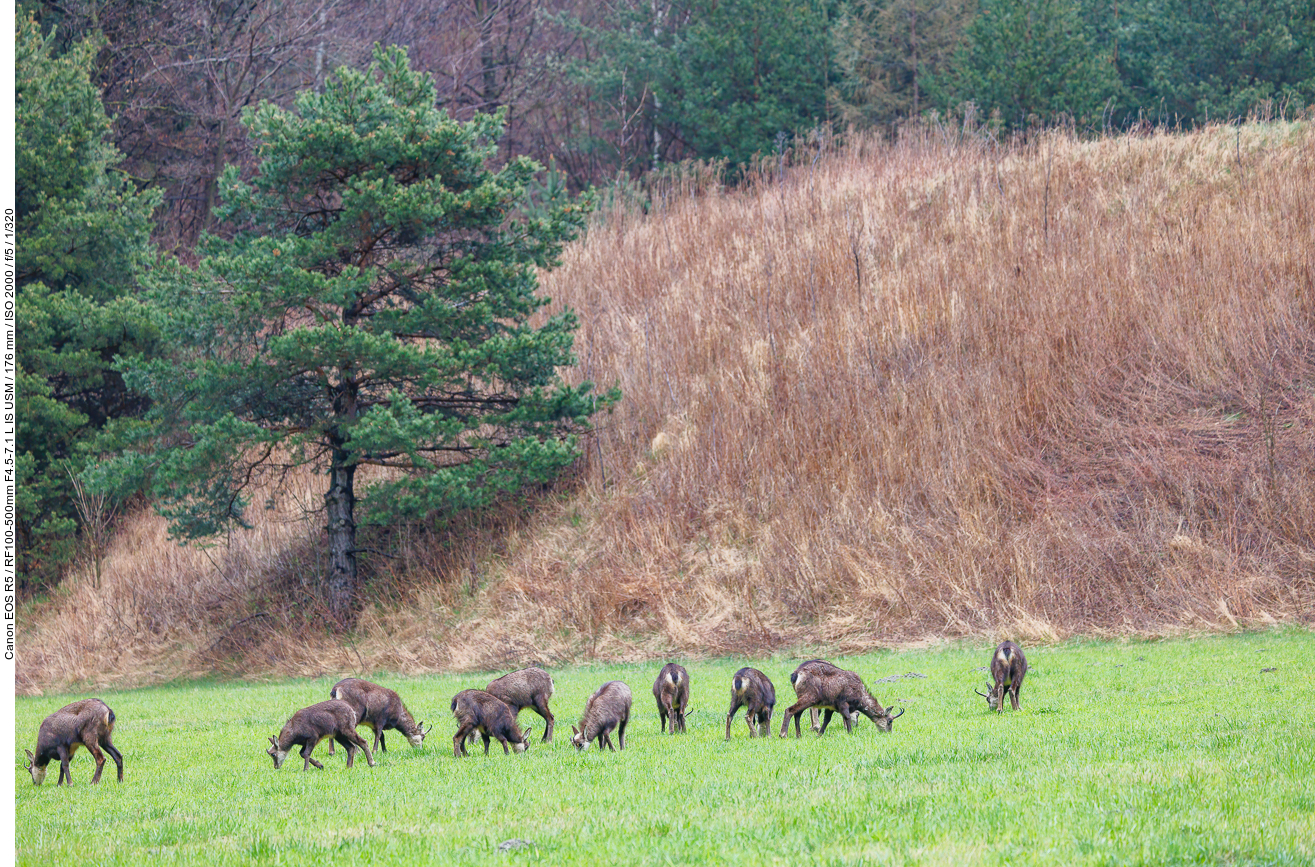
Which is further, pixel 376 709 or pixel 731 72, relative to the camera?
pixel 731 72

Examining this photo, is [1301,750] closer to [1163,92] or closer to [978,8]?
[1163,92]

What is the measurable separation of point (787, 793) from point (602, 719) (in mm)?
3159

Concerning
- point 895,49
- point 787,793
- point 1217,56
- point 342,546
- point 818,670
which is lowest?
point 787,793

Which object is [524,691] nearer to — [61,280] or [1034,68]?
[61,280]

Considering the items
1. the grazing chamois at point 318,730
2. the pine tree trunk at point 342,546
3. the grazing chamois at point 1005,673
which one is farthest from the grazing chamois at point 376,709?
the pine tree trunk at point 342,546

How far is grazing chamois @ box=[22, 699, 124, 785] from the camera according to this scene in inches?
380

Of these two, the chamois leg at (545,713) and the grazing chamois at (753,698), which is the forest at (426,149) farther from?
the grazing chamois at (753,698)

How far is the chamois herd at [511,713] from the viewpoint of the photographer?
980 centimetres

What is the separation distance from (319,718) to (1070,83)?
30003mm

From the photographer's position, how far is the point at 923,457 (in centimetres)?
2242

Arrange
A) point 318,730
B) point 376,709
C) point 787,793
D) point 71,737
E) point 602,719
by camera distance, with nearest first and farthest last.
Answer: point 787,793 → point 71,737 → point 318,730 → point 602,719 → point 376,709

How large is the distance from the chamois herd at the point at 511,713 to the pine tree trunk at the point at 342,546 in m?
12.4

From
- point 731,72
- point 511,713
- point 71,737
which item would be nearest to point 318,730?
point 511,713

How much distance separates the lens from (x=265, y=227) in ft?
74.7
